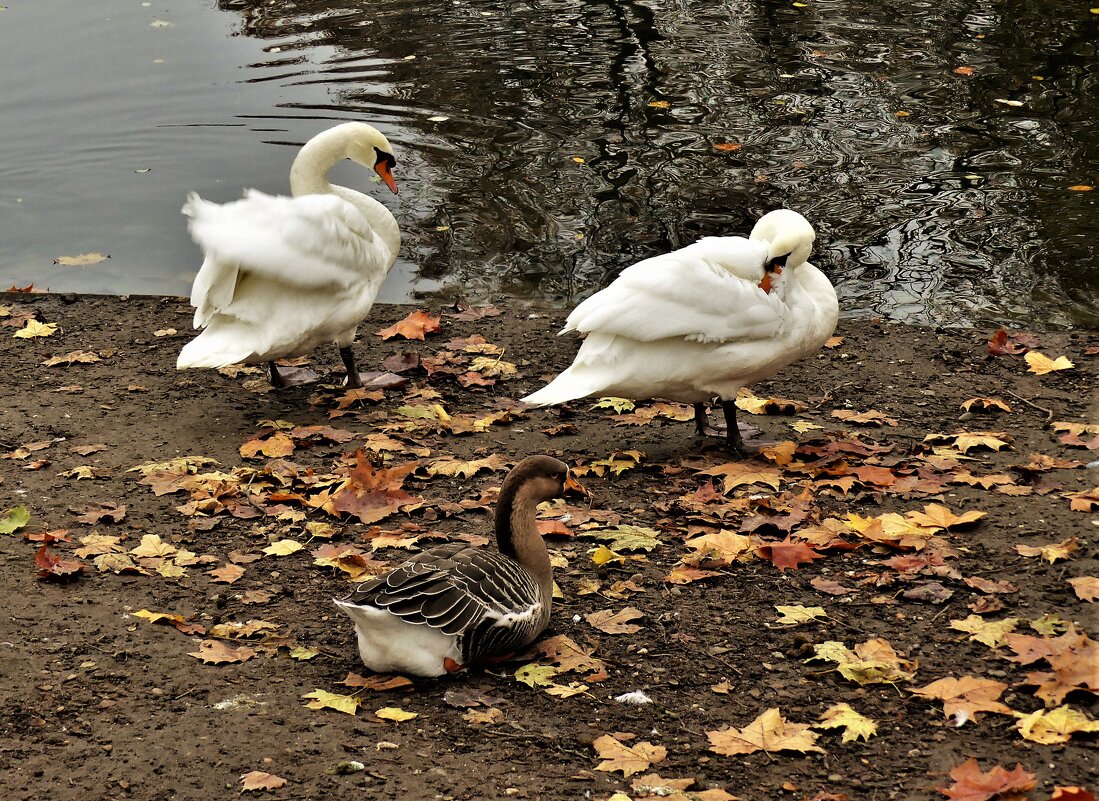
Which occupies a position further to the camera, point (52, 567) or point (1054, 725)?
point (52, 567)

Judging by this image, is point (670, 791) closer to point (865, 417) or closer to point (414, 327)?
point (865, 417)

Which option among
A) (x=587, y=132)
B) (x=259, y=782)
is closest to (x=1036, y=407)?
(x=259, y=782)

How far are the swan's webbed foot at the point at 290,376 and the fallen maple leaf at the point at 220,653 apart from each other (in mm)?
3276

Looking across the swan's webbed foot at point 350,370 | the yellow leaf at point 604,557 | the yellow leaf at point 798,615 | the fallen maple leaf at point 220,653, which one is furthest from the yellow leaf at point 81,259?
the yellow leaf at point 798,615

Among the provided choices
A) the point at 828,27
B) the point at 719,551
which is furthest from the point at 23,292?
the point at 828,27

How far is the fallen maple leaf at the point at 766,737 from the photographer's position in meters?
3.81

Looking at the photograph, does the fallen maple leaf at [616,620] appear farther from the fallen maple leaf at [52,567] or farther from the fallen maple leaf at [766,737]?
the fallen maple leaf at [52,567]

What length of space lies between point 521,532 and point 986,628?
1.72m

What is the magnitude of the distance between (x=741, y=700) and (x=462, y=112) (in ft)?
29.6

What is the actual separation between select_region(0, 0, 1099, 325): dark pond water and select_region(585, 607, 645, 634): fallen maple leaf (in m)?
4.45

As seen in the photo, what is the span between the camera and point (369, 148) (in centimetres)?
811

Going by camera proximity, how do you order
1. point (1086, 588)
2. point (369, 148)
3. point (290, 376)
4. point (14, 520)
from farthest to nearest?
1. point (369, 148)
2. point (290, 376)
3. point (14, 520)
4. point (1086, 588)

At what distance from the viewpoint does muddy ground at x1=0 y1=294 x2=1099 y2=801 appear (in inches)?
147

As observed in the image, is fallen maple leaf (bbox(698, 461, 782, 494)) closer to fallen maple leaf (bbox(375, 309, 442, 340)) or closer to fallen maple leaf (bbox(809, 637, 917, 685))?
fallen maple leaf (bbox(809, 637, 917, 685))
